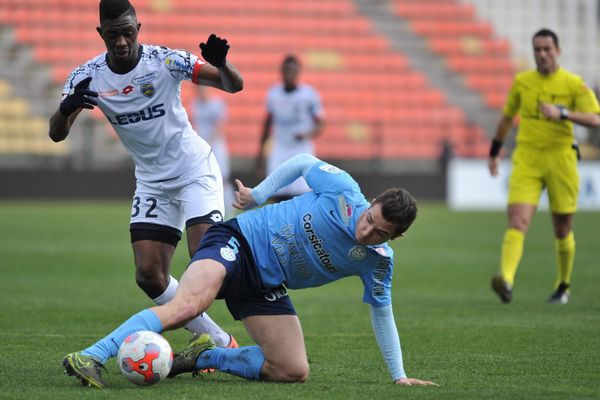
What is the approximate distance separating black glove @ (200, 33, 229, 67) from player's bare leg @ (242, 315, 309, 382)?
62.3 inches

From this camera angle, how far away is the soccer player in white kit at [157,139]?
7.18 m

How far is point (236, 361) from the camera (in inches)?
255

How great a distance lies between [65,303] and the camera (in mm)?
10492

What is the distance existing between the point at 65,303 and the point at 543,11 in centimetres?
2568

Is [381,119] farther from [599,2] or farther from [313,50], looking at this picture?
[599,2]

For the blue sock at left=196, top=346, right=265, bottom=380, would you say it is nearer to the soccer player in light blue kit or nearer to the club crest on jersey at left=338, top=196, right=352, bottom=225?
the soccer player in light blue kit

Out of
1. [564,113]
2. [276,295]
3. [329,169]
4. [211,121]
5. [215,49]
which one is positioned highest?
[215,49]

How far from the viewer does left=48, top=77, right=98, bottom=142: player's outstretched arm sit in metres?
6.82

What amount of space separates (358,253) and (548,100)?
17.5 ft

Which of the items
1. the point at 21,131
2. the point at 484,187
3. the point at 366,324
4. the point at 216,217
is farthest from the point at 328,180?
the point at 21,131

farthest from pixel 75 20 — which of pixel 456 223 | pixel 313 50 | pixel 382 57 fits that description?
pixel 456 223

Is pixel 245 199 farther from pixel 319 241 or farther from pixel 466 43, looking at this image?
pixel 466 43

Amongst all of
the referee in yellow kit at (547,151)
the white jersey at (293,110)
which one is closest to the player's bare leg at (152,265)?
the referee in yellow kit at (547,151)

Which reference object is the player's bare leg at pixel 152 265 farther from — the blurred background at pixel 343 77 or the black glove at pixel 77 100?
the blurred background at pixel 343 77
